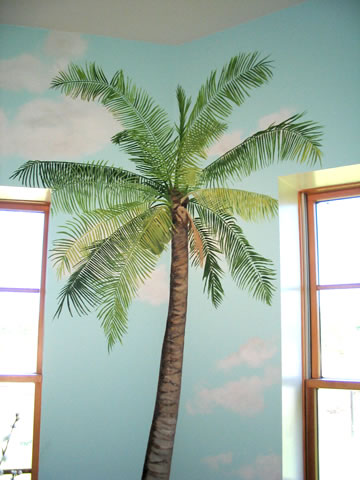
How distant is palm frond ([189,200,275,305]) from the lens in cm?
427

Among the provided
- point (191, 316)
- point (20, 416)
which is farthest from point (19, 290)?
point (191, 316)

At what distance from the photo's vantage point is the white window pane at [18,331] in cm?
480

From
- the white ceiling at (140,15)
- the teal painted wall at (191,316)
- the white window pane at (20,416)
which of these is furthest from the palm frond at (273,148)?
the white window pane at (20,416)

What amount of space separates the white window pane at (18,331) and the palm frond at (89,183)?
1104 millimetres

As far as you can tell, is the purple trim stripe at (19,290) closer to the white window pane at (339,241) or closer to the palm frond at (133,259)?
the palm frond at (133,259)

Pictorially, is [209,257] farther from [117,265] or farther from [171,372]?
[171,372]

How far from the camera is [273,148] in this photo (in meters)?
4.11

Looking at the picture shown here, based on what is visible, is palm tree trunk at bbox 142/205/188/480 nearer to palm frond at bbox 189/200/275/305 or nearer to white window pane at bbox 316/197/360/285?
palm frond at bbox 189/200/275/305

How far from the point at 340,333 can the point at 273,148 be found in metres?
1.58

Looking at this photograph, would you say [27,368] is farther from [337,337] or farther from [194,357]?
[337,337]

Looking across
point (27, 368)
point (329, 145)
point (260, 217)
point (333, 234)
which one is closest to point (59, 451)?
point (27, 368)

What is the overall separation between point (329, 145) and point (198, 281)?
1.53 m

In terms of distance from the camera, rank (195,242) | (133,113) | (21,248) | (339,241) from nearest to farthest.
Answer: (195,242) → (133,113) → (339,241) → (21,248)

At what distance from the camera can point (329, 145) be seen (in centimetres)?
430
